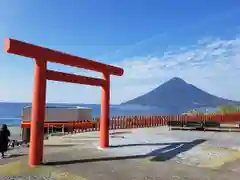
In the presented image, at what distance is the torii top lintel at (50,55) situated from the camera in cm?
835

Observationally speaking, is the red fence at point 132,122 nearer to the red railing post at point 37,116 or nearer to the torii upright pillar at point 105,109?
the torii upright pillar at point 105,109

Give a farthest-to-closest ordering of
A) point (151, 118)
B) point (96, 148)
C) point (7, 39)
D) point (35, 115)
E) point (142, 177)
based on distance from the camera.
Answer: point (151, 118) < point (96, 148) < point (35, 115) < point (7, 39) < point (142, 177)

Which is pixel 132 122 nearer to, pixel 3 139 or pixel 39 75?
pixel 3 139

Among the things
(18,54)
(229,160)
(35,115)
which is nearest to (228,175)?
(229,160)

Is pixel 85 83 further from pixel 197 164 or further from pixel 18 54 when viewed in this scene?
pixel 197 164

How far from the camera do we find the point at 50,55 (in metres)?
9.56

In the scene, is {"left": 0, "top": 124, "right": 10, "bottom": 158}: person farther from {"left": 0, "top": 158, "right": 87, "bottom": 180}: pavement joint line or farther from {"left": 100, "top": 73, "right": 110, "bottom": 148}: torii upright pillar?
{"left": 100, "top": 73, "right": 110, "bottom": 148}: torii upright pillar

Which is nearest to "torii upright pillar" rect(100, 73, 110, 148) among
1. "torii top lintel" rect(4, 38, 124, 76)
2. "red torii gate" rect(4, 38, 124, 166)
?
"torii top lintel" rect(4, 38, 124, 76)

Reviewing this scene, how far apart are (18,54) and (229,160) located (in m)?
8.08

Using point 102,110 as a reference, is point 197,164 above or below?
below

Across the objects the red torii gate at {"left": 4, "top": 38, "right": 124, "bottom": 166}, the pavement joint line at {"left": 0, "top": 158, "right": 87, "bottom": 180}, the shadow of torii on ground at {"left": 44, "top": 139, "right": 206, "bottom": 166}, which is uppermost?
the red torii gate at {"left": 4, "top": 38, "right": 124, "bottom": 166}

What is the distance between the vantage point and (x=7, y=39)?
8.30 meters

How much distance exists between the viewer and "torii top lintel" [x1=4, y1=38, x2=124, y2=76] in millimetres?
8352

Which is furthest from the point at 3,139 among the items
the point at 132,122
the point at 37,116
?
the point at 132,122
